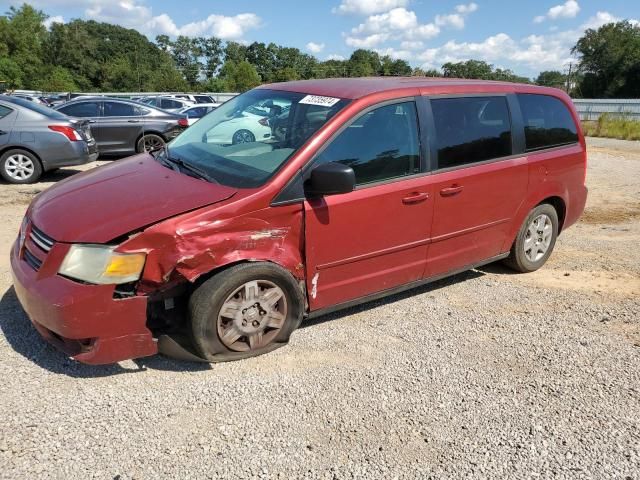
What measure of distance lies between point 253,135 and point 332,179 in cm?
97

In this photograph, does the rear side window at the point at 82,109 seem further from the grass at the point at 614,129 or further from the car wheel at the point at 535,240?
the grass at the point at 614,129

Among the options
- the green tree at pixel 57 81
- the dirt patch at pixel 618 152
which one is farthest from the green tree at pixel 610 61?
the green tree at pixel 57 81

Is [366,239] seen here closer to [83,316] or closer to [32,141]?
[83,316]

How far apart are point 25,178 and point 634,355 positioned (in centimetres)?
884

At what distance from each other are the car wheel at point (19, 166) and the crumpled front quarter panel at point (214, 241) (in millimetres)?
6937

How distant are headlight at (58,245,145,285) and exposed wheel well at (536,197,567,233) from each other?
3.82 m

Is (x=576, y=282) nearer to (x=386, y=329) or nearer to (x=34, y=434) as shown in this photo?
(x=386, y=329)

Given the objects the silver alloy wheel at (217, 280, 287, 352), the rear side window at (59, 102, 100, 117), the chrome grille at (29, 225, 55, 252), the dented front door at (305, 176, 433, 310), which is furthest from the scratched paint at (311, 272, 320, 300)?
the rear side window at (59, 102, 100, 117)

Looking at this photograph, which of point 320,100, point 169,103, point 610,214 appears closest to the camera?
point 320,100

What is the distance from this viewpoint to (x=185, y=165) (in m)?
3.79

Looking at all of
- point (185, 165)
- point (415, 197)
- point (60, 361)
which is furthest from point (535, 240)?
point (60, 361)

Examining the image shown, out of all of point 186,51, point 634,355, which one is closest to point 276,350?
point 634,355

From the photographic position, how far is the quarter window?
3.61 metres

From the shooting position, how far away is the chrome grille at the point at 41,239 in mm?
3141
